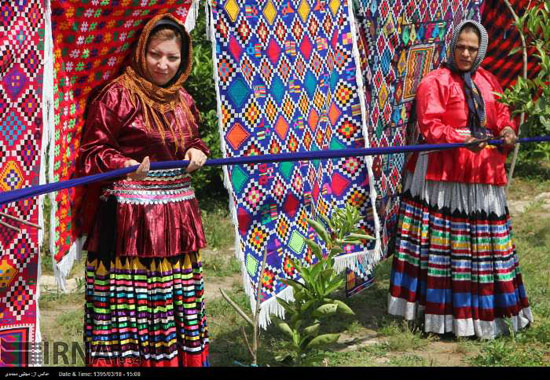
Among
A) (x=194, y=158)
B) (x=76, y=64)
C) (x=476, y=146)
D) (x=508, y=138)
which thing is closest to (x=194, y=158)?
(x=194, y=158)

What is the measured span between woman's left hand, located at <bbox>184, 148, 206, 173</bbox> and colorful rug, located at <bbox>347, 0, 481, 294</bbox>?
1573 millimetres

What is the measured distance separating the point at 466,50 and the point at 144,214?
2.18 meters

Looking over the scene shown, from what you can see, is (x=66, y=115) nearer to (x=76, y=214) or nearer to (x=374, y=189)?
(x=76, y=214)

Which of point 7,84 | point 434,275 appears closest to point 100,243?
point 7,84

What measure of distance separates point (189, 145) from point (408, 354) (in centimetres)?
193

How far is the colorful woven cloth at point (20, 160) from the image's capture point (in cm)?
291

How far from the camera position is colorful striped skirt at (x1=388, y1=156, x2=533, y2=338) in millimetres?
4625

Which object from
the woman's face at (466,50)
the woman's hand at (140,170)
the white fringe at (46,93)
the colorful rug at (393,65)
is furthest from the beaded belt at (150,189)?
the woman's face at (466,50)

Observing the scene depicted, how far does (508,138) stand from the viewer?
436cm

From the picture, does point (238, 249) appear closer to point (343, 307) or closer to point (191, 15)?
point (343, 307)

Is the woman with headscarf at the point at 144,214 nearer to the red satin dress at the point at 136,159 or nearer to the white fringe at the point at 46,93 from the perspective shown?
the red satin dress at the point at 136,159

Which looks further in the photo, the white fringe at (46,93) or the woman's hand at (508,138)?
the woman's hand at (508,138)

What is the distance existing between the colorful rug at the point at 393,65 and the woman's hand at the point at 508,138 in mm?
556

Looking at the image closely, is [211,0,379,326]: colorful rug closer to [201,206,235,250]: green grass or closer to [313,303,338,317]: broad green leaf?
[313,303,338,317]: broad green leaf
